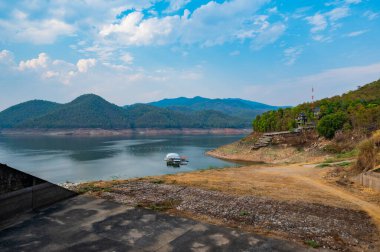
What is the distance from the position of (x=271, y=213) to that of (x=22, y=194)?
35.0ft

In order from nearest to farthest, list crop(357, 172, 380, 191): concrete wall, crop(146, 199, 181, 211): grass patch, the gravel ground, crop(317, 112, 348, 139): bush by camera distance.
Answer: the gravel ground → crop(146, 199, 181, 211): grass patch → crop(357, 172, 380, 191): concrete wall → crop(317, 112, 348, 139): bush

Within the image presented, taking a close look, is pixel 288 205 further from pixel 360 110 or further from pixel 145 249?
pixel 360 110

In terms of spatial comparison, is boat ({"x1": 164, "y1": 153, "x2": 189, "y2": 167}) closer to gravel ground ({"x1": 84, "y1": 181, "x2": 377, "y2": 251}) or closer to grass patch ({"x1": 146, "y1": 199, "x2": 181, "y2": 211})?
gravel ground ({"x1": 84, "y1": 181, "x2": 377, "y2": 251})

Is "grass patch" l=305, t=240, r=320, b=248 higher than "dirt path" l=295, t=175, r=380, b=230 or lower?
higher

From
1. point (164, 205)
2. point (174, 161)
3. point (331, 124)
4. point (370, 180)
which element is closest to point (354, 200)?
point (370, 180)

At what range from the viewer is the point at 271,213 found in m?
11.9

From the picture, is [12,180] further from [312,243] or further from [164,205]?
[312,243]

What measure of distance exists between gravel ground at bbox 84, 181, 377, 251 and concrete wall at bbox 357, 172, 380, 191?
205 inches

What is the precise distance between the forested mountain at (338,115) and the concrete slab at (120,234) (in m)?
55.8

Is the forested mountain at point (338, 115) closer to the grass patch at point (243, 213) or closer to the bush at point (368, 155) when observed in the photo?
the bush at point (368, 155)

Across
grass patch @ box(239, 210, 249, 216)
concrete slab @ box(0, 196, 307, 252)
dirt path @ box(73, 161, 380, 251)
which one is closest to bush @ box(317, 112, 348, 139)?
dirt path @ box(73, 161, 380, 251)

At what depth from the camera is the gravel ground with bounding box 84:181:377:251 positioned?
31.1 feet

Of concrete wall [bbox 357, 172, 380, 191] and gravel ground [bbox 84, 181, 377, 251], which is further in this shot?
concrete wall [bbox 357, 172, 380, 191]

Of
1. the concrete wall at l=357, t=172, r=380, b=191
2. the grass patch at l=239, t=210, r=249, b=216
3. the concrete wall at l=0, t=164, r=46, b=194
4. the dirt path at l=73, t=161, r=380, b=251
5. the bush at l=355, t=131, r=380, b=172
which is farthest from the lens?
the bush at l=355, t=131, r=380, b=172
